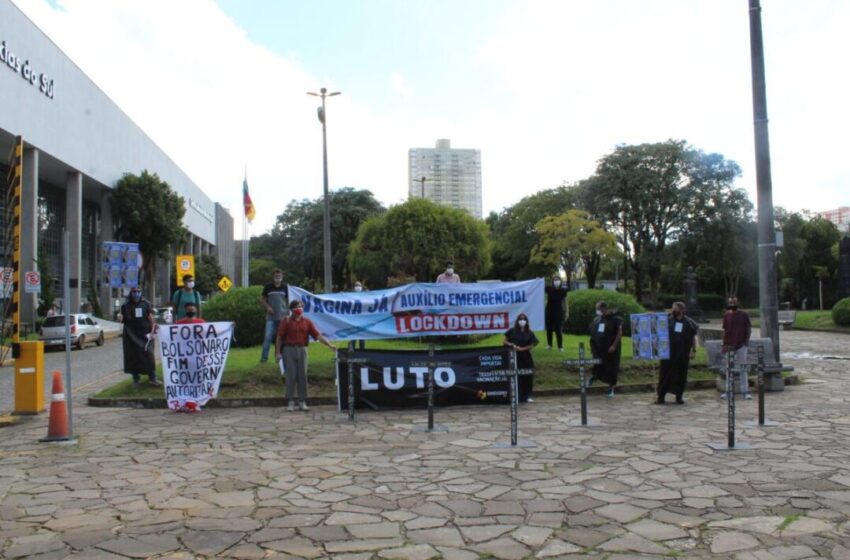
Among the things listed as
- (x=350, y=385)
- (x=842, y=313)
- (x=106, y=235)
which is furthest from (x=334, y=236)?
(x=350, y=385)

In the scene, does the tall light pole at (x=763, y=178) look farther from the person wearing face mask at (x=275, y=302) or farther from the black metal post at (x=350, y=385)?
the person wearing face mask at (x=275, y=302)

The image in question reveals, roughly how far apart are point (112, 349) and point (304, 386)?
19.4 m

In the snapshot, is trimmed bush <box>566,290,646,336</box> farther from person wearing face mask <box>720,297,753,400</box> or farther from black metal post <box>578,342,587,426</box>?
black metal post <box>578,342,587,426</box>

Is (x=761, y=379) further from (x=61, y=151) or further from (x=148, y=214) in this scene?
(x=148, y=214)

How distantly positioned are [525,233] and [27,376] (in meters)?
60.0

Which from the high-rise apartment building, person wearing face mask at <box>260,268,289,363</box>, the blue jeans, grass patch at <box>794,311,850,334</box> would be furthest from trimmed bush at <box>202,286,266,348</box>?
the high-rise apartment building

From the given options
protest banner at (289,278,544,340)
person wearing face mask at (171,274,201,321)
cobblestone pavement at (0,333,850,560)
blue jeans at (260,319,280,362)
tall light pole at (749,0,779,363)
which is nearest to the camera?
cobblestone pavement at (0,333,850,560)

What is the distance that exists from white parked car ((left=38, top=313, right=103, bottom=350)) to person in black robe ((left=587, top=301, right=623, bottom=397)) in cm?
A: 2114

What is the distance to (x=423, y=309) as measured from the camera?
13312 millimetres

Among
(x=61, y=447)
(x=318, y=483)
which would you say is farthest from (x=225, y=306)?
(x=318, y=483)

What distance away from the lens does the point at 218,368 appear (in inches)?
474

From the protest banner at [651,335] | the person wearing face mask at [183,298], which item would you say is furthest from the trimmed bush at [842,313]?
the person wearing face mask at [183,298]

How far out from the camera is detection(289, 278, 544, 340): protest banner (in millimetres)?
13000

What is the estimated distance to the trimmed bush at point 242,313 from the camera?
17.7 metres
